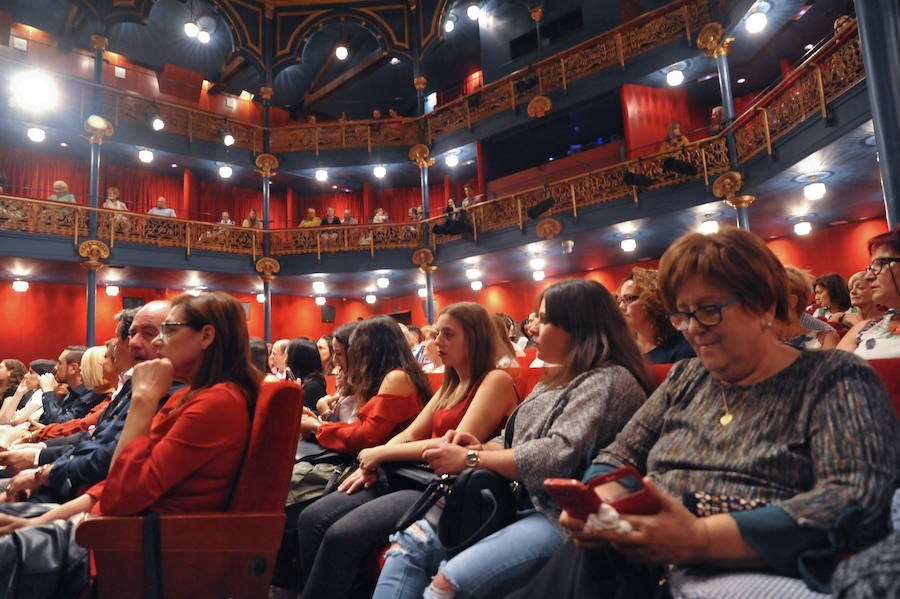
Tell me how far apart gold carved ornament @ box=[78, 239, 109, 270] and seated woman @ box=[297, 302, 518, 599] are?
31.7 feet

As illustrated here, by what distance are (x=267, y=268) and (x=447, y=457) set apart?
35.9 feet

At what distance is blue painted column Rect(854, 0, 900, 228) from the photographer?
10.4 ft

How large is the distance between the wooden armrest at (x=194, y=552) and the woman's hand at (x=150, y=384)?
37cm

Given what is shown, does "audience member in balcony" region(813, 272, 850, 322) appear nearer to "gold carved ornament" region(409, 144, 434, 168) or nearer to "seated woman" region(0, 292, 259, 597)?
"seated woman" region(0, 292, 259, 597)

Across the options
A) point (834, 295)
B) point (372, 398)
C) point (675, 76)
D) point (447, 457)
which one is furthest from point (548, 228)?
point (447, 457)

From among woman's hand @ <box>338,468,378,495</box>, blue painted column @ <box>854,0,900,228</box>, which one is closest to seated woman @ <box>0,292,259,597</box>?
woman's hand @ <box>338,468,378,495</box>

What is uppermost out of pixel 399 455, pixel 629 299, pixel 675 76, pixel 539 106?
pixel 539 106

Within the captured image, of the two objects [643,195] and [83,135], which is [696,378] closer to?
[643,195]

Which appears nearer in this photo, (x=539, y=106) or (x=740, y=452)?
(x=740, y=452)

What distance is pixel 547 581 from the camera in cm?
120

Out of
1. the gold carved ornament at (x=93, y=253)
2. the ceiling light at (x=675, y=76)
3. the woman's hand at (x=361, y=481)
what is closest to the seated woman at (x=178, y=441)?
the woman's hand at (x=361, y=481)

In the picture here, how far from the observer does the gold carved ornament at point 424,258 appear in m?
11.7

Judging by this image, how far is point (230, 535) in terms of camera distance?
160 cm

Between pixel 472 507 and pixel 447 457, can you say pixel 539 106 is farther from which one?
pixel 472 507
